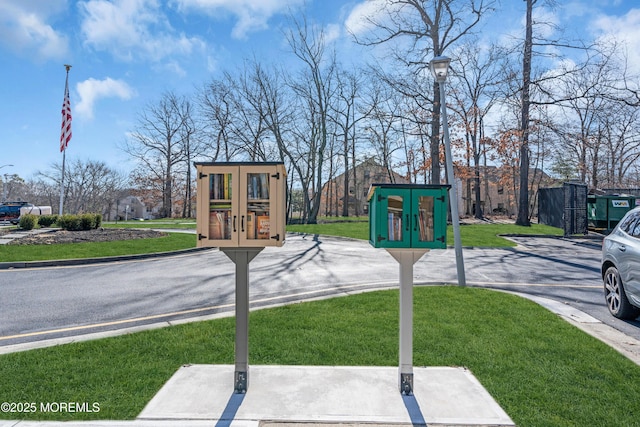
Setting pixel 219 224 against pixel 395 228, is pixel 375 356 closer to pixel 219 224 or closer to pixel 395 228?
pixel 395 228

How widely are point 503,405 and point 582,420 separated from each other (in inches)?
21.2

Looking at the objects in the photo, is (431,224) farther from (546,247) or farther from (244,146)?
(244,146)

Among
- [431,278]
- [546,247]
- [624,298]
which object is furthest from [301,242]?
[624,298]

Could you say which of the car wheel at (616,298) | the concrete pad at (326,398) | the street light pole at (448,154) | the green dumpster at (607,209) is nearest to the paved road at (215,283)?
the car wheel at (616,298)

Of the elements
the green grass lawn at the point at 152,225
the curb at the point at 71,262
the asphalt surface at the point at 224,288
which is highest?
the green grass lawn at the point at 152,225

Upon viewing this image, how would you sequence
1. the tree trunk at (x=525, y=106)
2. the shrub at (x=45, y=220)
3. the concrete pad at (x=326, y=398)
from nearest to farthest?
1. the concrete pad at (x=326, y=398)
2. the shrub at (x=45, y=220)
3. the tree trunk at (x=525, y=106)

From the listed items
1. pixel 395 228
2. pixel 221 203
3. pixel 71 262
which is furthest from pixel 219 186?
pixel 71 262

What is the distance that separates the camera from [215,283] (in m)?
7.96

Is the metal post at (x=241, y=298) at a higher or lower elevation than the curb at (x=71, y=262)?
higher

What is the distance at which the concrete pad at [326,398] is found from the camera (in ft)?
9.37

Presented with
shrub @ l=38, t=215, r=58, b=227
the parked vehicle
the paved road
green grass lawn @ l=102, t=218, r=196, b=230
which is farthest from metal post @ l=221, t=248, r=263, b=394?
green grass lawn @ l=102, t=218, r=196, b=230

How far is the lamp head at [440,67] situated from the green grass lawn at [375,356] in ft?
13.9

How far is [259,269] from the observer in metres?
9.84

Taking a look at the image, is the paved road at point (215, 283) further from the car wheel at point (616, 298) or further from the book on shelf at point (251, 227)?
the book on shelf at point (251, 227)
